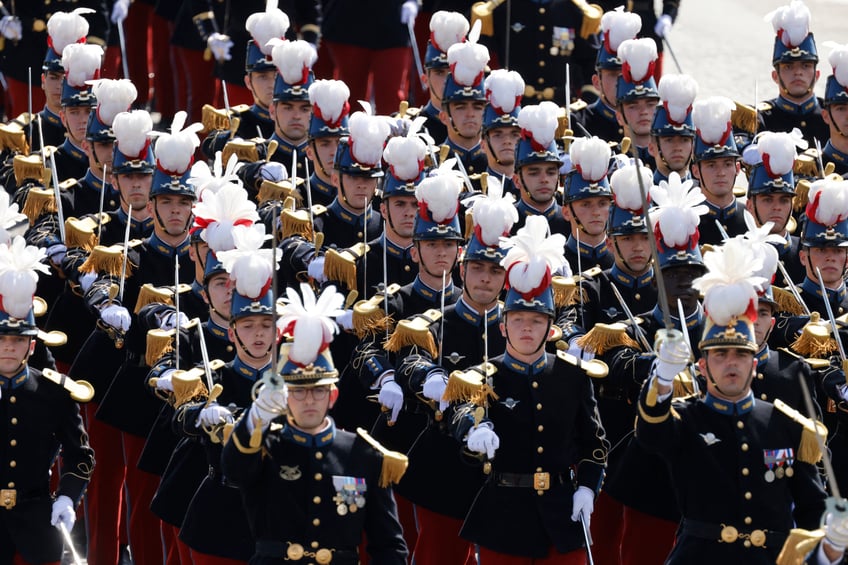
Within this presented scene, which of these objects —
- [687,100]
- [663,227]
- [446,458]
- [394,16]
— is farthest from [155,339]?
[394,16]

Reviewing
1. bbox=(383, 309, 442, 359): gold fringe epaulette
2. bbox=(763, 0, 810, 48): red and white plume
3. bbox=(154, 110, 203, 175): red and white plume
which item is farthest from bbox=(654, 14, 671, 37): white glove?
bbox=(383, 309, 442, 359): gold fringe epaulette

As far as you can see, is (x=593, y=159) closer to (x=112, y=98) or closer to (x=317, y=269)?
(x=317, y=269)

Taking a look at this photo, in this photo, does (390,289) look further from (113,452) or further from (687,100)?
(687,100)

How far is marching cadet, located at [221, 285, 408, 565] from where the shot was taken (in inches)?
352

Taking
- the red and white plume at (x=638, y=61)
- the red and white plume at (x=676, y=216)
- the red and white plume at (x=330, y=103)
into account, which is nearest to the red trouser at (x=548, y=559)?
the red and white plume at (x=676, y=216)

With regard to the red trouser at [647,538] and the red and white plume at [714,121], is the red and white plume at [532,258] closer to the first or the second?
the red trouser at [647,538]

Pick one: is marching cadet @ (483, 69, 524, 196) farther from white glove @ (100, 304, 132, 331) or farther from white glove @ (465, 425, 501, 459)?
white glove @ (465, 425, 501, 459)

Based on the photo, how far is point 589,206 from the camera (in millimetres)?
12000

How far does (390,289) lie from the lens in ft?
36.3

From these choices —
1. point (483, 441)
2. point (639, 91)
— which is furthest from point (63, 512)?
point (639, 91)

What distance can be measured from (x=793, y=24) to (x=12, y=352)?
6714 mm

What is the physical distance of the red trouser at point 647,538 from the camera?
10727mm

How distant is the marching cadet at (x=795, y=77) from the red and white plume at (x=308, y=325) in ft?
21.1

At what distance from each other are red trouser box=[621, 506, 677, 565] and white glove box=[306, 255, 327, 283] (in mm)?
2090
